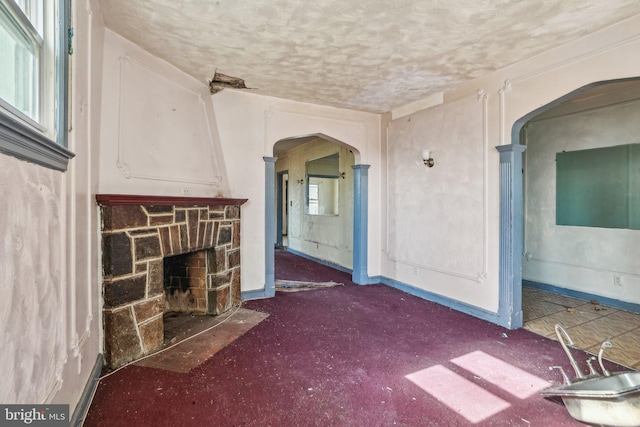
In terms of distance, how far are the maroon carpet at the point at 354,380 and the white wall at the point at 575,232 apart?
6.29 ft

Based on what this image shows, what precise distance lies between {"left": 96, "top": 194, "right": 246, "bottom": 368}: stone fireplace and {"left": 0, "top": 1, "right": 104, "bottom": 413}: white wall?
118mm

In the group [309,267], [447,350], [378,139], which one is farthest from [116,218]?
[309,267]

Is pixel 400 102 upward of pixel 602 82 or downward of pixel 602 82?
upward

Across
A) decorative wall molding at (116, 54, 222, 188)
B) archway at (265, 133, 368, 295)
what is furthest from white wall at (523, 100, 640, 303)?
decorative wall molding at (116, 54, 222, 188)

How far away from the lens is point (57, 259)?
54.6 inches

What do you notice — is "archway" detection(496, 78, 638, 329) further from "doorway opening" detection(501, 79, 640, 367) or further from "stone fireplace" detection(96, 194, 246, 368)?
"stone fireplace" detection(96, 194, 246, 368)

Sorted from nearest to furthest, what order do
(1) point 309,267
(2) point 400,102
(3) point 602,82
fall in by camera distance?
(3) point 602,82, (2) point 400,102, (1) point 309,267

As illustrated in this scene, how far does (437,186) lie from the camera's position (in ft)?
12.7

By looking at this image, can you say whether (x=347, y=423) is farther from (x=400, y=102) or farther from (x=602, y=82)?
(x=400, y=102)

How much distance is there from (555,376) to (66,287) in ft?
10.1

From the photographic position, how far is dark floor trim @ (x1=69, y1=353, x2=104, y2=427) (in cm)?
164

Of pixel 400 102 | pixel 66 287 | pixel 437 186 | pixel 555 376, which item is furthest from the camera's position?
pixel 400 102

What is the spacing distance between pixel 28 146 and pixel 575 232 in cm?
544

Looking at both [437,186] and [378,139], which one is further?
[378,139]
